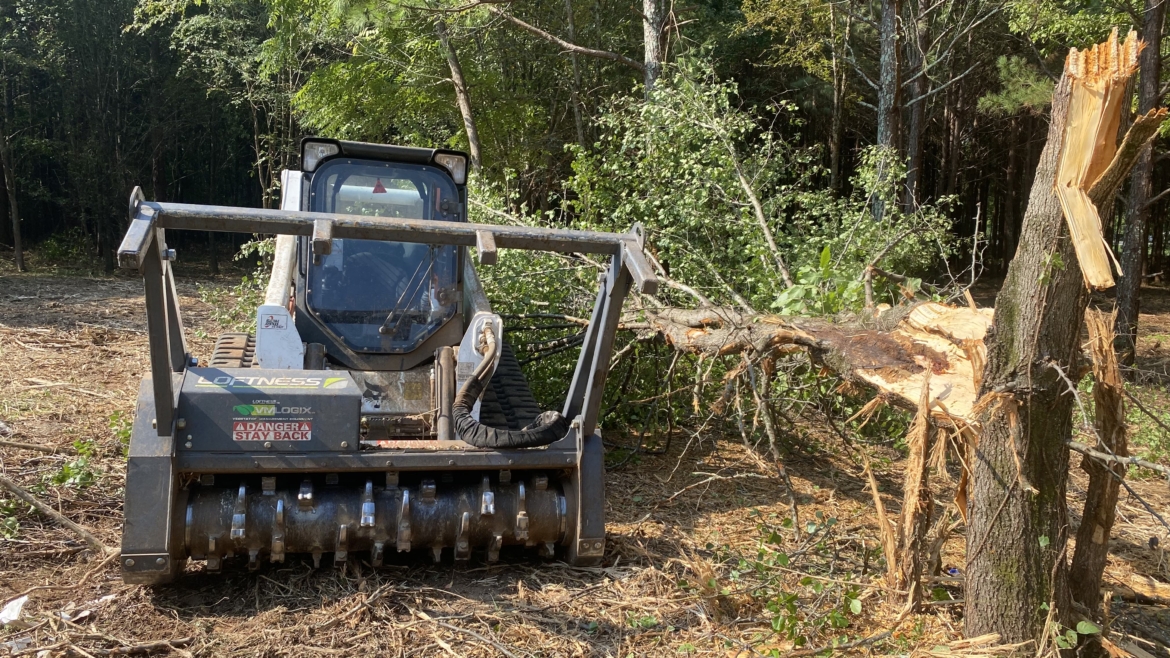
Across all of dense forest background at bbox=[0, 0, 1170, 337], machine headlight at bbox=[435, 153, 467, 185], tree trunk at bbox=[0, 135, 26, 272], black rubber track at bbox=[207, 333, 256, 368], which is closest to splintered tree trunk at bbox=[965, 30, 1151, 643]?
dense forest background at bbox=[0, 0, 1170, 337]

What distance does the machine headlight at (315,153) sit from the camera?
19.0 feet

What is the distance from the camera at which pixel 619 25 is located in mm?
18000

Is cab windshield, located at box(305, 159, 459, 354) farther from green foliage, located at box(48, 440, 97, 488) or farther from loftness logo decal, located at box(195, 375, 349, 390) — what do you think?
green foliage, located at box(48, 440, 97, 488)

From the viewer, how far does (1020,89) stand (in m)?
15.8

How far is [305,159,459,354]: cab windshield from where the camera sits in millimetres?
5684

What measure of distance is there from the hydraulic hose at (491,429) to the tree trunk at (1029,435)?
6.27ft

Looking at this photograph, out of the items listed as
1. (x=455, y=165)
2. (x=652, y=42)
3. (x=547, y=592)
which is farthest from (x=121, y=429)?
(x=652, y=42)

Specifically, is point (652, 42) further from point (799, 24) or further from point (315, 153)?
point (315, 153)

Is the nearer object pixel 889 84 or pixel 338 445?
pixel 338 445

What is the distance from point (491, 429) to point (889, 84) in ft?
32.8

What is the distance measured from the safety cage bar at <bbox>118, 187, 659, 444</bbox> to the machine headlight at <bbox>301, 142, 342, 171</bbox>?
1.64m

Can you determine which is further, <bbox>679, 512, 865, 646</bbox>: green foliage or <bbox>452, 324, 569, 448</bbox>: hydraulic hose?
<bbox>452, 324, 569, 448</bbox>: hydraulic hose

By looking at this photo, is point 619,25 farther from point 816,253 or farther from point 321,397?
point 321,397

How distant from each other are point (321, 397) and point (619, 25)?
15208 millimetres
